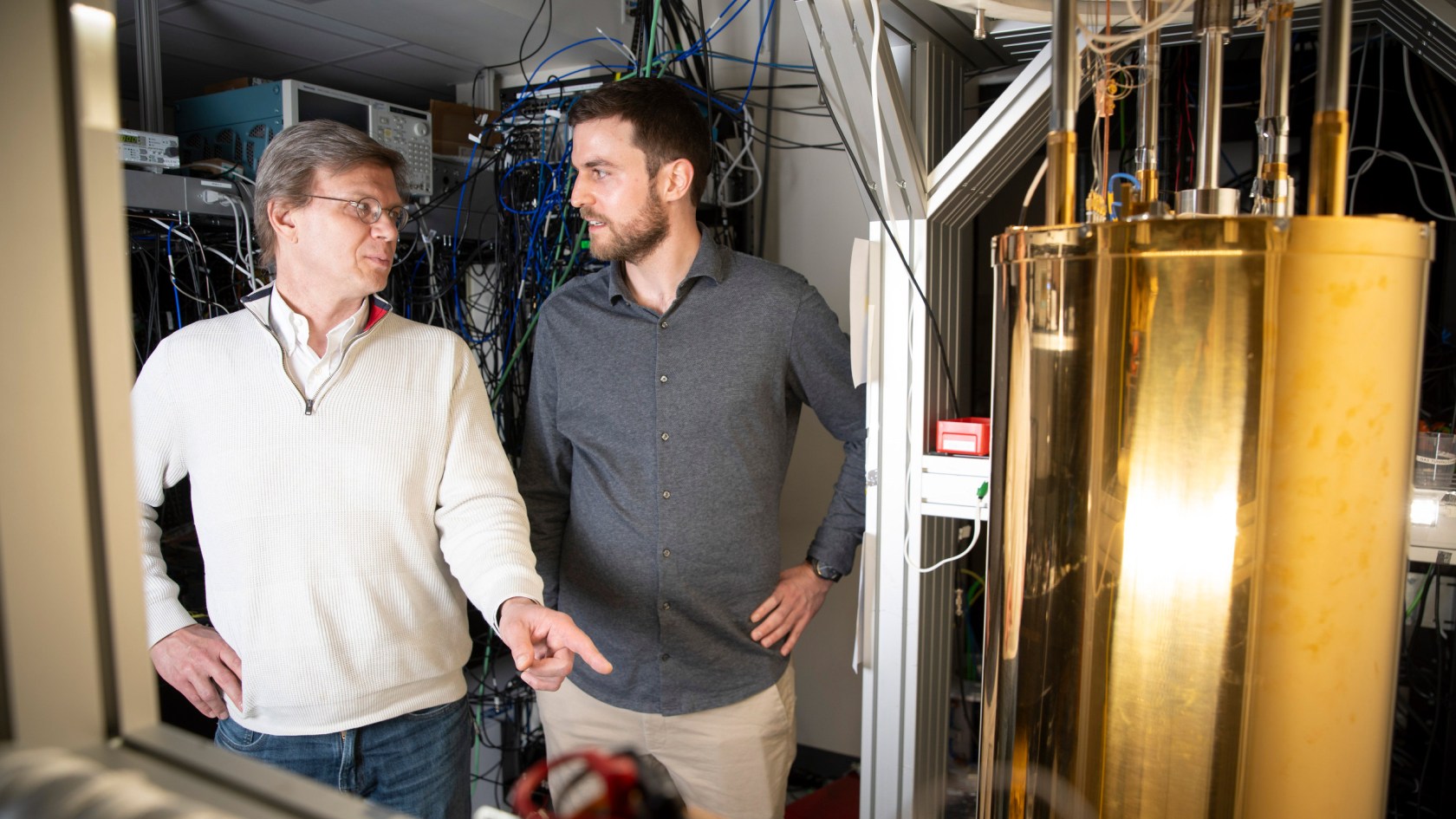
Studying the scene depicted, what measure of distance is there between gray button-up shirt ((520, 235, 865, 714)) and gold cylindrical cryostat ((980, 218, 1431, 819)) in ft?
4.23

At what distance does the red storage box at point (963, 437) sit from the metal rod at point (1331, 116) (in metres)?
1.10

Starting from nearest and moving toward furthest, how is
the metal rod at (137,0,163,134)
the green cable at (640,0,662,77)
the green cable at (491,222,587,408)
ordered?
the metal rod at (137,0,163,134) → the green cable at (640,0,662,77) → the green cable at (491,222,587,408)

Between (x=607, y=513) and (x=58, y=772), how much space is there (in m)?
1.47

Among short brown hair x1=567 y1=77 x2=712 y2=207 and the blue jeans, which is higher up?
short brown hair x1=567 y1=77 x2=712 y2=207

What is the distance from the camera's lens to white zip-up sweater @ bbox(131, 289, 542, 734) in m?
1.42

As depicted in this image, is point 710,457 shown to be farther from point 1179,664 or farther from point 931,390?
point 1179,664

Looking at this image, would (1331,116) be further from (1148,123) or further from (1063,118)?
(1148,123)

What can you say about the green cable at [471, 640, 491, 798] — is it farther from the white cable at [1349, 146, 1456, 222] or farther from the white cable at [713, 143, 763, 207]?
the white cable at [1349, 146, 1456, 222]

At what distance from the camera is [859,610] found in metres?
1.74

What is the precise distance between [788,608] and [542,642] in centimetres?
61

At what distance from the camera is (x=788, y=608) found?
1.86 meters

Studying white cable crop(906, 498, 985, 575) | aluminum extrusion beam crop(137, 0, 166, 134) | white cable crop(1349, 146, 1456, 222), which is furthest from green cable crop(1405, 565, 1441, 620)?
aluminum extrusion beam crop(137, 0, 166, 134)

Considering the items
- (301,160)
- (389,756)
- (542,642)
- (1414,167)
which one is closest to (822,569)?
(542,642)

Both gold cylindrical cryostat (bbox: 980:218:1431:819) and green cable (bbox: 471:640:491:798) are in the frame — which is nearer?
gold cylindrical cryostat (bbox: 980:218:1431:819)
